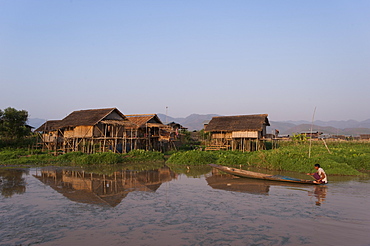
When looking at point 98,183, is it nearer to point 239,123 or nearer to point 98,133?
point 98,133

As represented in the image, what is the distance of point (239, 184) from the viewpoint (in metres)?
12.5

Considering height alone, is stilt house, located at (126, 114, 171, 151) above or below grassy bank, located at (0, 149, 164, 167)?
above

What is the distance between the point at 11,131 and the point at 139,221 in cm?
2424

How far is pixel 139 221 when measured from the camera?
291 inches

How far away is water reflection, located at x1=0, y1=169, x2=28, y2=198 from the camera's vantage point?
10.7 m

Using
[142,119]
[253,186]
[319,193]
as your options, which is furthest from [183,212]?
[142,119]

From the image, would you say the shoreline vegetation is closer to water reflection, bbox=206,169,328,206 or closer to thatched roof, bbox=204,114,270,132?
water reflection, bbox=206,169,328,206

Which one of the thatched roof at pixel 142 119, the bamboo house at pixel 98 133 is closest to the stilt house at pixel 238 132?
the thatched roof at pixel 142 119

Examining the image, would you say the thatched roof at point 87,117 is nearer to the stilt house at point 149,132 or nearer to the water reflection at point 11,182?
the stilt house at point 149,132

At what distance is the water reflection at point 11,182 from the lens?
10731mm

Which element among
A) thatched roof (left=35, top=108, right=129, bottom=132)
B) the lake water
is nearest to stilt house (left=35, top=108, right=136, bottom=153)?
thatched roof (left=35, top=108, right=129, bottom=132)

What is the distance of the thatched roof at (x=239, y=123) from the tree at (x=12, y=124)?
17473mm

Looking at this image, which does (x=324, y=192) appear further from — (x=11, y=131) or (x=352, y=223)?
(x=11, y=131)

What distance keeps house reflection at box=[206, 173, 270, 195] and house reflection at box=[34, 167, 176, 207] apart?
2.28m
